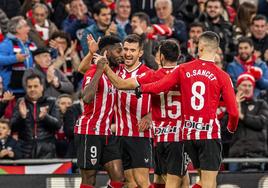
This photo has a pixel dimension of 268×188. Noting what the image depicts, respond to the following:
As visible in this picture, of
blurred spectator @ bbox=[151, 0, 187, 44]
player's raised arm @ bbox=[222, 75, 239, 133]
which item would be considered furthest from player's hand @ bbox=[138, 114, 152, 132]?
blurred spectator @ bbox=[151, 0, 187, 44]

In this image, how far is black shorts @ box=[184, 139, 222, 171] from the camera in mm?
13312

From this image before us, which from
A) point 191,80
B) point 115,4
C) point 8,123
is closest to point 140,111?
point 191,80

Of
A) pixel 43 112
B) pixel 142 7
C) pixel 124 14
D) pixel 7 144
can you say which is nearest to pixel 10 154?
pixel 7 144

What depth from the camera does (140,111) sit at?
14.8m

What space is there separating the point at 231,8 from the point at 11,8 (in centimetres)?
454

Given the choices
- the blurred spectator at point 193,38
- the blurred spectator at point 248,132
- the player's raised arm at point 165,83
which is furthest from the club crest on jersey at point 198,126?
the blurred spectator at point 193,38

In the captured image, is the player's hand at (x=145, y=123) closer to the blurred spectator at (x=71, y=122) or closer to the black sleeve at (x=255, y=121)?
the blurred spectator at (x=71, y=122)

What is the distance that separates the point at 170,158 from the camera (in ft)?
46.1

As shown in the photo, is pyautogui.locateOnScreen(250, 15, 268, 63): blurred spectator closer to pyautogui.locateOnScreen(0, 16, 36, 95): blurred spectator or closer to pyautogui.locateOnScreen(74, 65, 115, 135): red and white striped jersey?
pyautogui.locateOnScreen(0, 16, 36, 95): blurred spectator

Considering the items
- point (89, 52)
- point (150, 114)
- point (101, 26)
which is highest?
point (101, 26)

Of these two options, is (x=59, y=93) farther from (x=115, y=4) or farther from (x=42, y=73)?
(x=115, y=4)

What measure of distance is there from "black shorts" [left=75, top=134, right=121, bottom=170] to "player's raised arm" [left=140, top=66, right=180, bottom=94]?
1.32 m

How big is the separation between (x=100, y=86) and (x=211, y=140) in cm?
181

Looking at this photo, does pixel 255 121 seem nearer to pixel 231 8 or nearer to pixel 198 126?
pixel 198 126
